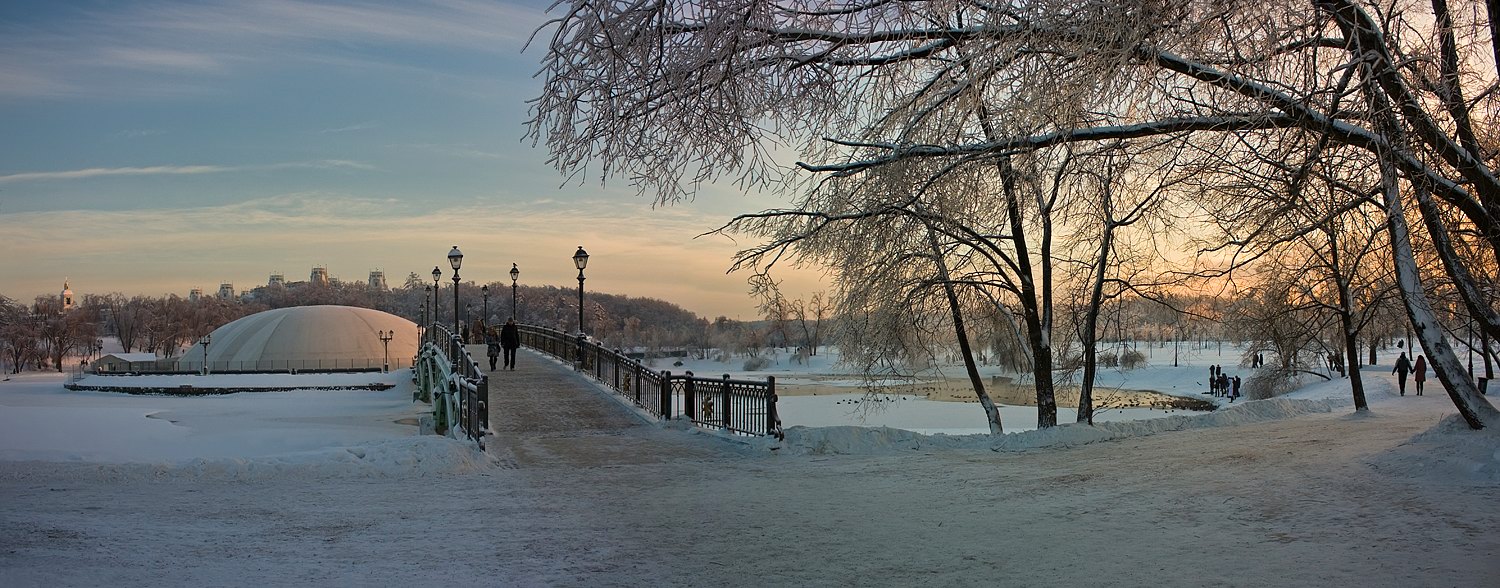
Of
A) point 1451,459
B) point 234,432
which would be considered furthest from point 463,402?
point 234,432

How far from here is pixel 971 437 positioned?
580 inches

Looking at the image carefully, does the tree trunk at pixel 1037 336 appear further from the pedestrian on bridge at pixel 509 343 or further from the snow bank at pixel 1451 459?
the pedestrian on bridge at pixel 509 343

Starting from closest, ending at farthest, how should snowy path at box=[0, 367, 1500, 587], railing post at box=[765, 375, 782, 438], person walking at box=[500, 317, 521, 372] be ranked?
1. snowy path at box=[0, 367, 1500, 587]
2. railing post at box=[765, 375, 782, 438]
3. person walking at box=[500, 317, 521, 372]

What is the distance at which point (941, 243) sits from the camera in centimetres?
1756

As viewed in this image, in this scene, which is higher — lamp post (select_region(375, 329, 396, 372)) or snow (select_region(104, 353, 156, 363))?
lamp post (select_region(375, 329, 396, 372))

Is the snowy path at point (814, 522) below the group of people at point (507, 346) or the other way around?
below

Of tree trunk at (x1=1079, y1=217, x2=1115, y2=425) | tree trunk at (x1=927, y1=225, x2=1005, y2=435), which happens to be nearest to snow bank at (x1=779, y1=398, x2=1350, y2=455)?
tree trunk at (x1=1079, y1=217, x2=1115, y2=425)

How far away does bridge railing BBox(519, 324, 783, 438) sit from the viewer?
14562 mm

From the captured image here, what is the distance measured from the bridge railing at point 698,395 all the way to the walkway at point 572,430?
401 mm

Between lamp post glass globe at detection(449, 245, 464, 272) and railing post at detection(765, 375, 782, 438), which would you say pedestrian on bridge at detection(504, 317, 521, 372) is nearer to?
lamp post glass globe at detection(449, 245, 464, 272)

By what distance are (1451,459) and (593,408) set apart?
1417 cm

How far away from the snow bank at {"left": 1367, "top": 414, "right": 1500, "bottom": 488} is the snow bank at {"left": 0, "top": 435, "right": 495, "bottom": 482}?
1004cm

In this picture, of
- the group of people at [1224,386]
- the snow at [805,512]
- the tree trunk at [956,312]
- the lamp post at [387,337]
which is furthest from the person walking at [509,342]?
the lamp post at [387,337]

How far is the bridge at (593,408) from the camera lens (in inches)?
565
